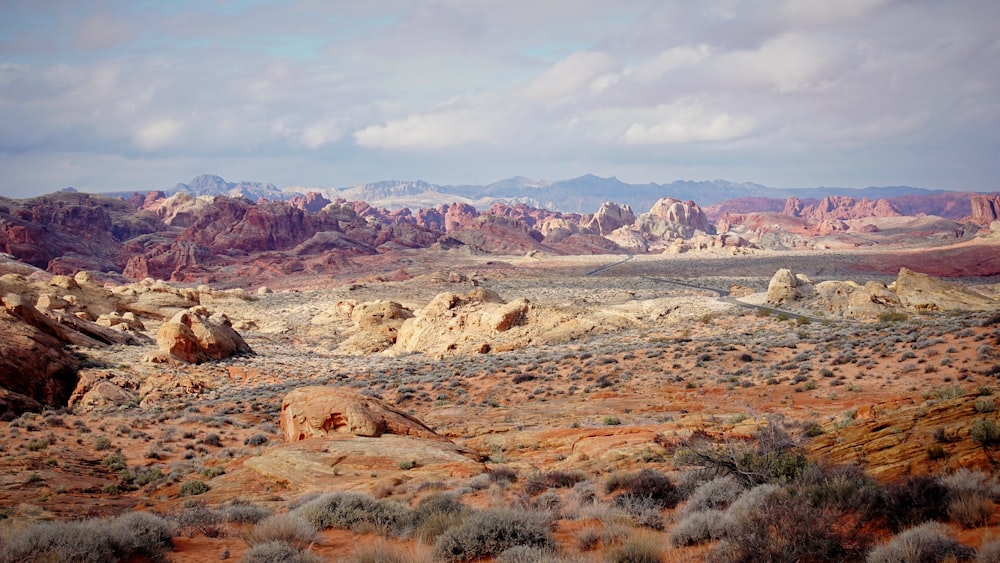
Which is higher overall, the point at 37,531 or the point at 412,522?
the point at 37,531

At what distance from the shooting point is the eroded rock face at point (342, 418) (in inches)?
528

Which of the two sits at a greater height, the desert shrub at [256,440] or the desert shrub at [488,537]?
the desert shrub at [488,537]

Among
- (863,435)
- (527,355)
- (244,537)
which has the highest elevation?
(863,435)

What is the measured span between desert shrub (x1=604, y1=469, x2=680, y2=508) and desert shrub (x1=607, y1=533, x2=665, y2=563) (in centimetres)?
181

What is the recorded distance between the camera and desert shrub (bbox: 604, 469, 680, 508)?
7797 mm

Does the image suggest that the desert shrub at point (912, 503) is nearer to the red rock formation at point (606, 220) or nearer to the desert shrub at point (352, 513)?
the desert shrub at point (352, 513)

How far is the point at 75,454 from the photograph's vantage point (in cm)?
1353

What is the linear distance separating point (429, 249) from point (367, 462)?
121 metres

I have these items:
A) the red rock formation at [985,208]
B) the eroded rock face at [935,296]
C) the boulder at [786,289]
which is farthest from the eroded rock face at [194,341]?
the red rock formation at [985,208]

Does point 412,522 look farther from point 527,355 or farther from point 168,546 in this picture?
point 527,355

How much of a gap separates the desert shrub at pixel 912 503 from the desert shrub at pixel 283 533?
5.77 meters

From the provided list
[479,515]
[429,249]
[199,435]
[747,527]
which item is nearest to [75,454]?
[199,435]

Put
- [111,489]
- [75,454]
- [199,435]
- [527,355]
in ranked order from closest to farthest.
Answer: [111,489] → [75,454] → [199,435] → [527,355]

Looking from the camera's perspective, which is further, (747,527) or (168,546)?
(168,546)
